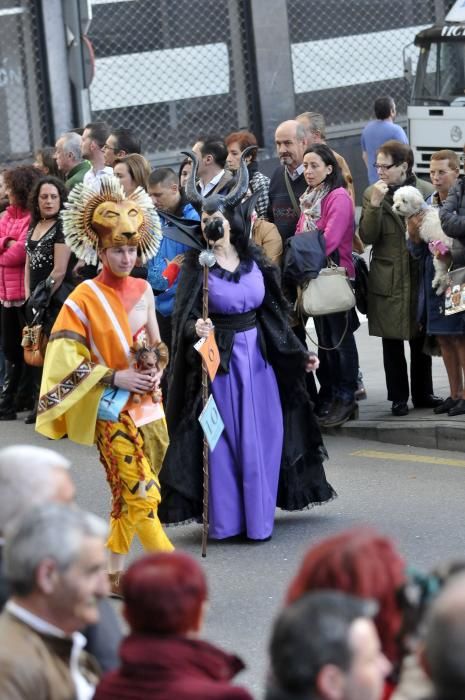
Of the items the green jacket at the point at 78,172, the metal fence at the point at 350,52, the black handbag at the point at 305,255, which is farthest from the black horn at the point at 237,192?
the metal fence at the point at 350,52

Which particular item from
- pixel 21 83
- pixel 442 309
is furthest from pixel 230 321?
pixel 21 83

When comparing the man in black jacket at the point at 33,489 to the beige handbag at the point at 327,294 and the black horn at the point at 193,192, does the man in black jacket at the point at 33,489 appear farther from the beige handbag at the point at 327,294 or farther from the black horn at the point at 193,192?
the beige handbag at the point at 327,294

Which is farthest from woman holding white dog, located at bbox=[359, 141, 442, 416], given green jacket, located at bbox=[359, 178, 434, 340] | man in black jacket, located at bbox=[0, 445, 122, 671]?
man in black jacket, located at bbox=[0, 445, 122, 671]

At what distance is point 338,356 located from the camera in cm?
1074

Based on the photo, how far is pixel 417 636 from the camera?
3404 millimetres

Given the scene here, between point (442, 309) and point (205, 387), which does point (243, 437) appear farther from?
point (442, 309)

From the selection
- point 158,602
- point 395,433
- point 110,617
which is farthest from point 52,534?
point 395,433

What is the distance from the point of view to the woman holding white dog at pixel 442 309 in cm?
1016

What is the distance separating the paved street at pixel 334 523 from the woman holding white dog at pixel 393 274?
667mm

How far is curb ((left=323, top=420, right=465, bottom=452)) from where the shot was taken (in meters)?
9.94

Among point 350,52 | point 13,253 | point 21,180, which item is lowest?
point 13,253

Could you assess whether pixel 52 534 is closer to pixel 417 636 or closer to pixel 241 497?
pixel 417 636

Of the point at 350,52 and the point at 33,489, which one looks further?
the point at 350,52

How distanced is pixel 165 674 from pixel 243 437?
459 centimetres
